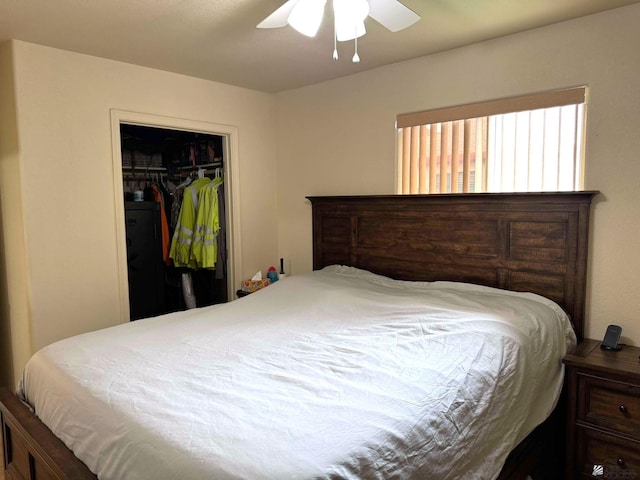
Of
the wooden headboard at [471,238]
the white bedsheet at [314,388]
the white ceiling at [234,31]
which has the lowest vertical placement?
the white bedsheet at [314,388]

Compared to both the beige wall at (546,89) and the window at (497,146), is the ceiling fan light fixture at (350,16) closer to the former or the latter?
the beige wall at (546,89)

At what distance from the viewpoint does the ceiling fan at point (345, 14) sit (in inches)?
71.8

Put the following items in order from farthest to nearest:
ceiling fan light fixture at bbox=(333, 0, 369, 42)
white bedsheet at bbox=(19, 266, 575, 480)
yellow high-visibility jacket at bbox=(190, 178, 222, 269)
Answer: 1. yellow high-visibility jacket at bbox=(190, 178, 222, 269)
2. ceiling fan light fixture at bbox=(333, 0, 369, 42)
3. white bedsheet at bbox=(19, 266, 575, 480)

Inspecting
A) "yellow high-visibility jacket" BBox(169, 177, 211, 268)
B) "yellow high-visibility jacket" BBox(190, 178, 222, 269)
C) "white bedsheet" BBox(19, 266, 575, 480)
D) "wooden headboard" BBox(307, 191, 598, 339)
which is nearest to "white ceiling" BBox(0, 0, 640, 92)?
"wooden headboard" BBox(307, 191, 598, 339)

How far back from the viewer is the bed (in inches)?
48.6

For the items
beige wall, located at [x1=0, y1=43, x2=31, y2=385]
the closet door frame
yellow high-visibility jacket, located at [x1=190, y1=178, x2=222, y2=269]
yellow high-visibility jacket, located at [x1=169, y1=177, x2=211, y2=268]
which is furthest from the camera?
yellow high-visibility jacket, located at [x1=169, y1=177, x2=211, y2=268]

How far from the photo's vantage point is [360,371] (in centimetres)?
164

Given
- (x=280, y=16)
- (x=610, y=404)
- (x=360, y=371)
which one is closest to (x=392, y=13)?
(x=280, y=16)

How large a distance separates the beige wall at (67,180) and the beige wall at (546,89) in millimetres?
1249

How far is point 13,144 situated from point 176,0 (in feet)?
4.52

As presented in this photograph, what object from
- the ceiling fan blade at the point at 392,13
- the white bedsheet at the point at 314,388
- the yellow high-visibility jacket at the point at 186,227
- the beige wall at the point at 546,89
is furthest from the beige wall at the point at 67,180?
the ceiling fan blade at the point at 392,13

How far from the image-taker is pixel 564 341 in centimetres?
218

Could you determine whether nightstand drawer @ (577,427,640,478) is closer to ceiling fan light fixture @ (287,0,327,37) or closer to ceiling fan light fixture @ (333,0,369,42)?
ceiling fan light fixture @ (333,0,369,42)

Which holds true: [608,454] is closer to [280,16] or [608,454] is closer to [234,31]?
[280,16]
